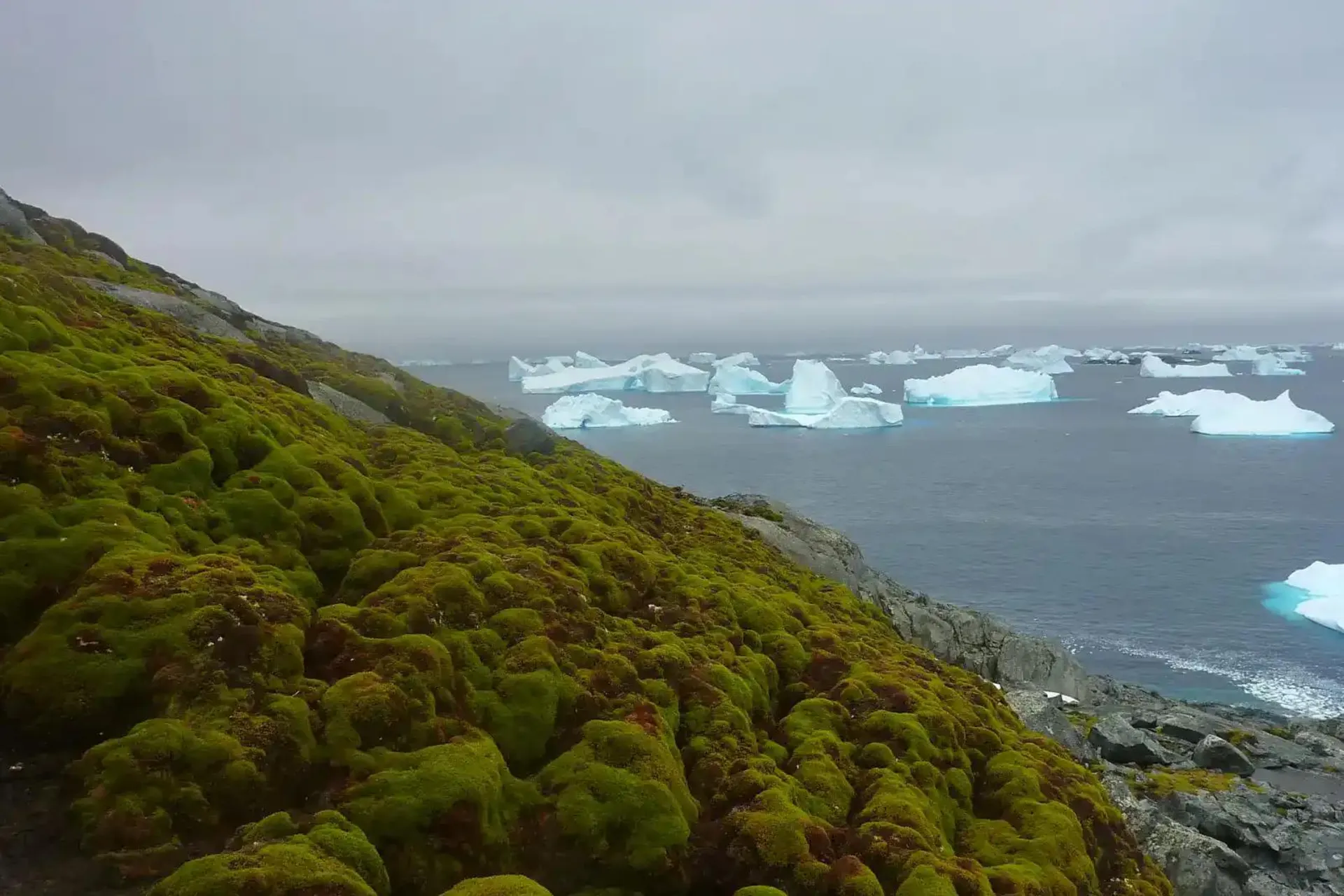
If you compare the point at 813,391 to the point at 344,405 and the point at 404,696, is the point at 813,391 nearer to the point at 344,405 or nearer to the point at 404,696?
the point at 344,405

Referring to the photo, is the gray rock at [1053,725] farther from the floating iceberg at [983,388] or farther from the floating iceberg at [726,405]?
the floating iceberg at [983,388]

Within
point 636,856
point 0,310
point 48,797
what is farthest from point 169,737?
point 0,310

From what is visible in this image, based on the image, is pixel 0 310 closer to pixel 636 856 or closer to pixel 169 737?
pixel 169 737

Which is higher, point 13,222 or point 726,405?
point 13,222

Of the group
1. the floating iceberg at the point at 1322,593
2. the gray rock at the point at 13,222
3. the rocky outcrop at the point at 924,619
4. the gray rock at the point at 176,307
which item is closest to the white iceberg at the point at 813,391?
the floating iceberg at the point at 1322,593

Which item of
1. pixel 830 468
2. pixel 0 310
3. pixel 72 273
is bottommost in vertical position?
pixel 830 468

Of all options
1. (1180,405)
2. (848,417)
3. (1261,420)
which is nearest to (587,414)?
(848,417)

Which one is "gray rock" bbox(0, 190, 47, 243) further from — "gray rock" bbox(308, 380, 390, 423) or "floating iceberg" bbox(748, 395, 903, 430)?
"floating iceberg" bbox(748, 395, 903, 430)
